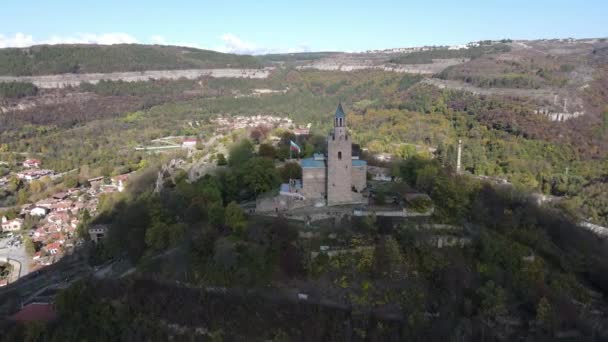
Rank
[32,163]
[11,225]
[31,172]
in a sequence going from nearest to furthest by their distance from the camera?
[11,225], [31,172], [32,163]

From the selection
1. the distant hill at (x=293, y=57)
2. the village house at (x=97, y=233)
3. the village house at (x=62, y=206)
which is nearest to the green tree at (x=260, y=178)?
the village house at (x=97, y=233)

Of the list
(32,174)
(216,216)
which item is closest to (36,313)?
(216,216)

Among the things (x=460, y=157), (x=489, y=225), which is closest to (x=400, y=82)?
(x=460, y=157)

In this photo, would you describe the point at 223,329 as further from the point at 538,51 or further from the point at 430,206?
the point at 538,51

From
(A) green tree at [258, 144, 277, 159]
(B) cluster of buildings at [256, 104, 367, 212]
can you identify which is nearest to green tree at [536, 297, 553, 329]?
(B) cluster of buildings at [256, 104, 367, 212]

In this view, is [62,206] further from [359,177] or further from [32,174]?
[359,177]
